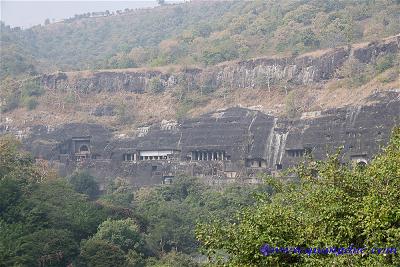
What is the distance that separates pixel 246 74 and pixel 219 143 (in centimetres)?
1085

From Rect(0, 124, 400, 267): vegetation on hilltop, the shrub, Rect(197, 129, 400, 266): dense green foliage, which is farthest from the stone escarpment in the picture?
Rect(197, 129, 400, 266): dense green foliage

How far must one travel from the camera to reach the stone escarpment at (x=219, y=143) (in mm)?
38125

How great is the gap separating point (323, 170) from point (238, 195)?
79.1 feet

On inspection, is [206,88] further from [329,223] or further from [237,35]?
[329,223]

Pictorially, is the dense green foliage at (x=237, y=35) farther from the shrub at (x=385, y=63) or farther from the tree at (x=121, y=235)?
the tree at (x=121, y=235)

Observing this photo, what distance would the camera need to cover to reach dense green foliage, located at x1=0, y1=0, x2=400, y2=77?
5416cm

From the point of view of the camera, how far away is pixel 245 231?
1027cm

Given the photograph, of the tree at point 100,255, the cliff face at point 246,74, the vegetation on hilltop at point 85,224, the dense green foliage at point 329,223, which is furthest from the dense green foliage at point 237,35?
the dense green foliage at point 329,223

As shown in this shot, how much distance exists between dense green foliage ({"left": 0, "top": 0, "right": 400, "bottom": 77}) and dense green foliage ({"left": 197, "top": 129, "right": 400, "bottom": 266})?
41539 mm

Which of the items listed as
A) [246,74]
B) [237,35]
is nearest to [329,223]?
[246,74]

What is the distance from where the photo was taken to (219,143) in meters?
44.3

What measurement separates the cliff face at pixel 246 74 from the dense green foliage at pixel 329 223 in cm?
3607

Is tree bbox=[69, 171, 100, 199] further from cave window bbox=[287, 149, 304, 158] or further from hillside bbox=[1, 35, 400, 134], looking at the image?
cave window bbox=[287, 149, 304, 158]

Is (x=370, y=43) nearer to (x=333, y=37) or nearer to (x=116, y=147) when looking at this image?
(x=333, y=37)
